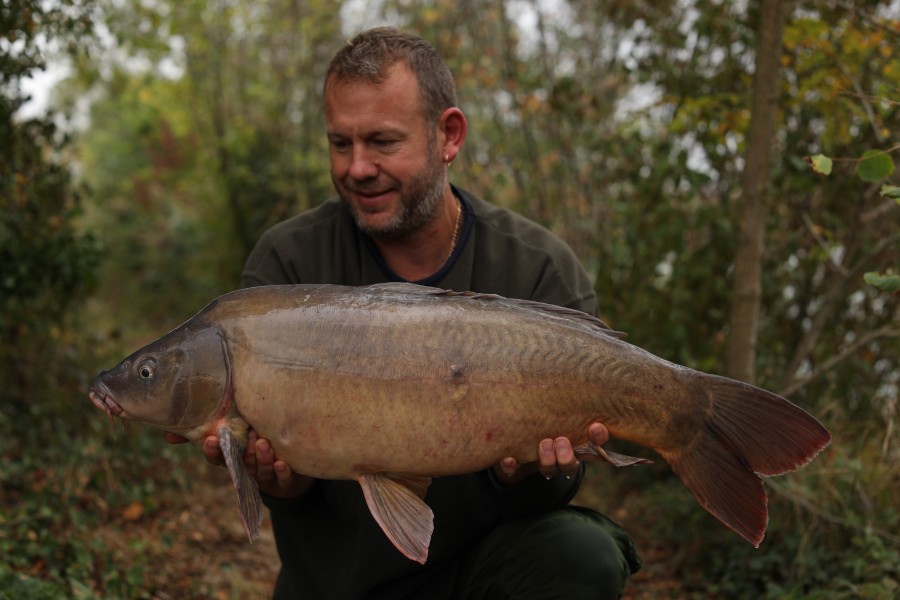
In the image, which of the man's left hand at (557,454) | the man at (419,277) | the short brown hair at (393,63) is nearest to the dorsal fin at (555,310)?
the man's left hand at (557,454)

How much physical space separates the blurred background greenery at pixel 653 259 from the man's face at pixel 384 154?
→ 1.17 metres

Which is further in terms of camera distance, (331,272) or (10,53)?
(10,53)

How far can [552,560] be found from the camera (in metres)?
2.36

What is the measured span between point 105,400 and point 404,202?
37.8 inches

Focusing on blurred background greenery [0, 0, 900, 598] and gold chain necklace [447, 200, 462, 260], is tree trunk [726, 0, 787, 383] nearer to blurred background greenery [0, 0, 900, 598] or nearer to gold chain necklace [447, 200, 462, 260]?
blurred background greenery [0, 0, 900, 598]

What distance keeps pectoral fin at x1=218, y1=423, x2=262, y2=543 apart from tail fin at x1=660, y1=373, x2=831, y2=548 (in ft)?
3.15

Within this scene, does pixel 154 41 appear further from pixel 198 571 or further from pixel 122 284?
pixel 198 571

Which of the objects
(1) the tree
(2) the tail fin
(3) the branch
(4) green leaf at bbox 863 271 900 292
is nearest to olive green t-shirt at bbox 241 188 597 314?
(2) the tail fin

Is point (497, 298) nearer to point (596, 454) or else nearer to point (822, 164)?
point (596, 454)

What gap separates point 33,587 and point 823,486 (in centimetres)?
265

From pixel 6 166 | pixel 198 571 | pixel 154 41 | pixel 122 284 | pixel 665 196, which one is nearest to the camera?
pixel 198 571

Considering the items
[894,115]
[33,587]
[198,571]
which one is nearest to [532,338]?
[33,587]

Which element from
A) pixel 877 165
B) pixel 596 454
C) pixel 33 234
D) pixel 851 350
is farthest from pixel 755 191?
Answer: pixel 33 234

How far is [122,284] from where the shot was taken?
31.5 ft
